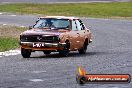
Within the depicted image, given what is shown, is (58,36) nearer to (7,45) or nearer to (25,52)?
(25,52)

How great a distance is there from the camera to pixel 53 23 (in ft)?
66.9

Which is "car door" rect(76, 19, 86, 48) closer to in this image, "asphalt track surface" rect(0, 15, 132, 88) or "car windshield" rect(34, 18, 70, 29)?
"car windshield" rect(34, 18, 70, 29)

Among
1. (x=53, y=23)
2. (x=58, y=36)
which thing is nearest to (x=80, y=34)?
(x=53, y=23)

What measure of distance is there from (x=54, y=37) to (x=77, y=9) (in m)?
43.4

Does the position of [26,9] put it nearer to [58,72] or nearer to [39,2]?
[39,2]

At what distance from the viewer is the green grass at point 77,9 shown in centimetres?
5878

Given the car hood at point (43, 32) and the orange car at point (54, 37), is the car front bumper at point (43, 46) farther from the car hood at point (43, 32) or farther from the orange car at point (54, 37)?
the car hood at point (43, 32)

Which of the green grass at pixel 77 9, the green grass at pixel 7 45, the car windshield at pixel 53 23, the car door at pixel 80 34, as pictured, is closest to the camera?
the car windshield at pixel 53 23

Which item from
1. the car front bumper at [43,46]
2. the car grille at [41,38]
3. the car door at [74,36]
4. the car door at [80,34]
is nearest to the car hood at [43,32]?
the car grille at [41,38]

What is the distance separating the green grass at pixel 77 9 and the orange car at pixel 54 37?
3589 centimetres

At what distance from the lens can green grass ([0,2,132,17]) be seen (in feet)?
193

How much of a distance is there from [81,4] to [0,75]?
5532cm

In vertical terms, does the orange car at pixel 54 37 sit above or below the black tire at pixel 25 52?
above

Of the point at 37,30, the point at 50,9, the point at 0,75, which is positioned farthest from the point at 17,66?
the point at 50,9
